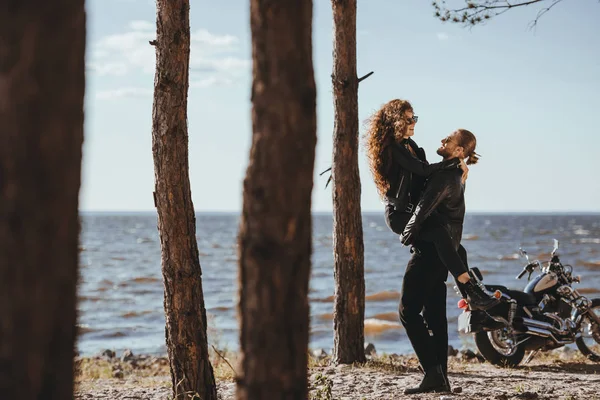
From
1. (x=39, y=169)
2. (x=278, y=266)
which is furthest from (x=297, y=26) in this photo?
(x=39, y=169)

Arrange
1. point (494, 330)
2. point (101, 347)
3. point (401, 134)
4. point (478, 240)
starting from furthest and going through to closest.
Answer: point (478, 240)
point (101, 347)
point (494, 330)
point (401, 134)

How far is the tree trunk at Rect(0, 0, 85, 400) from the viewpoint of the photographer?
6.89ft

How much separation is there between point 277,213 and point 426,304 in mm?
3410

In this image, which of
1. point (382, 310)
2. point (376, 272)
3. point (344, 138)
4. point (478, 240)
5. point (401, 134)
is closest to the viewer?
point (401, 134)

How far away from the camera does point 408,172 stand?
564 cm

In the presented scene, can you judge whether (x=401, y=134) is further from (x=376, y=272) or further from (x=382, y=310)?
(x=376, y=272)

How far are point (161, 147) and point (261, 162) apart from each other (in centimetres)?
272

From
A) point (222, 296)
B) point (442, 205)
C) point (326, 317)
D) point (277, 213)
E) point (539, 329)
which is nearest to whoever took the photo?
point (277, 213)

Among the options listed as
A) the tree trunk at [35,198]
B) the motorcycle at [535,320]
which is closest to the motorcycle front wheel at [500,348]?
the motorcycle at [535,320]

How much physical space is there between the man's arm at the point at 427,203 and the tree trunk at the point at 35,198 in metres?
3.61

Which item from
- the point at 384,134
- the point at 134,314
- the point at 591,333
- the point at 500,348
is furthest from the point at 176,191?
the point at 134,314

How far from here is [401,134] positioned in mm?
5648

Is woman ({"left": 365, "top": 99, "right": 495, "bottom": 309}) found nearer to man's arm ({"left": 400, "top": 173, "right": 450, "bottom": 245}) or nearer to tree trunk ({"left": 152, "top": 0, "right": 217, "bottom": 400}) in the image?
man's arm ({"left": 400, "top": 173, "right": 450, "bottom": 245})

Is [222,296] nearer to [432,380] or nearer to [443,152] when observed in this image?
[432,380]
